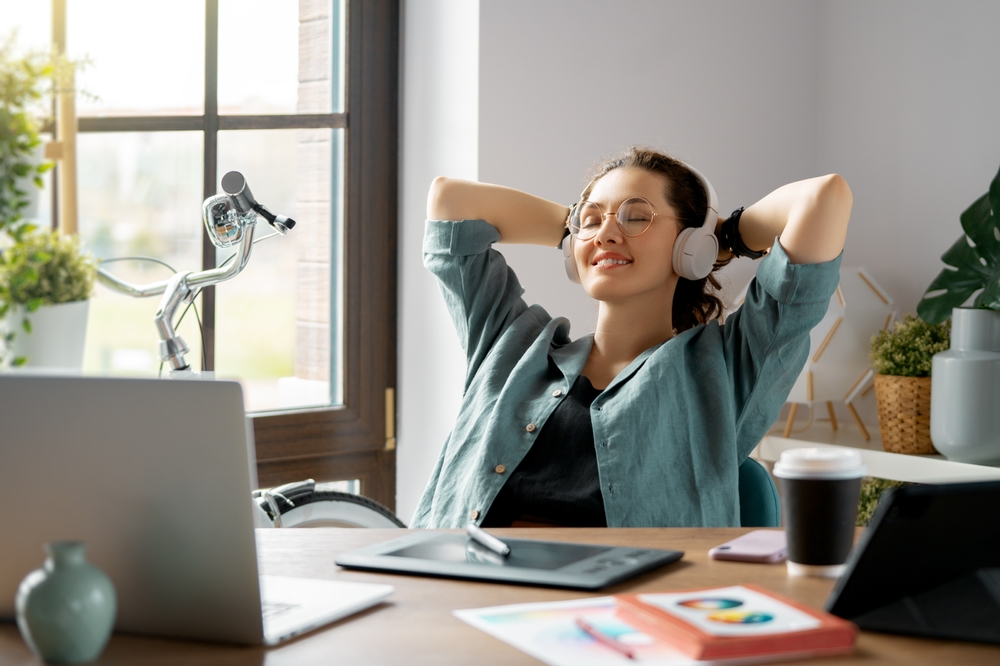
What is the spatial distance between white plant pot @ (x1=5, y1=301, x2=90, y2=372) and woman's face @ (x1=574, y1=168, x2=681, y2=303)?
83cm

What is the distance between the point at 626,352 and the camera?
1648mm

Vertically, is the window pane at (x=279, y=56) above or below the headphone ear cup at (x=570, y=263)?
above

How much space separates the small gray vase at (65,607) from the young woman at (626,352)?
2.78ft

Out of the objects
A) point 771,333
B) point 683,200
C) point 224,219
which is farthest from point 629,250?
point 224,219

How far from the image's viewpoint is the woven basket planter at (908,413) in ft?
7.27

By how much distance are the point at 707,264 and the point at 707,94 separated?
1.06m

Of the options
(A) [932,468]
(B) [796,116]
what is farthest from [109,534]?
(B) [796,116]

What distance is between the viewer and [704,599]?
772 mm

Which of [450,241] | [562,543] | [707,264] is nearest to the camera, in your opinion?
[562,543]

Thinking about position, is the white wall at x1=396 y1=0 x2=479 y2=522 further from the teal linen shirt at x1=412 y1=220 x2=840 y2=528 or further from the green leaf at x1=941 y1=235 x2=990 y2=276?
the green leaf at x1=941 y1=235 x2=990 y2=276

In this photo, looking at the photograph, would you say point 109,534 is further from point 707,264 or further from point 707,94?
point 707,94

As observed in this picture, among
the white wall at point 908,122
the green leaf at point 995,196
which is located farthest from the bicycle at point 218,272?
the white wall at point 908,122

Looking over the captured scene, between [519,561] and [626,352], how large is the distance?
78cm

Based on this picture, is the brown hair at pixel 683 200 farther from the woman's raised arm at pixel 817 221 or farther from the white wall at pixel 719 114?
the white wall at pixel 719 114
